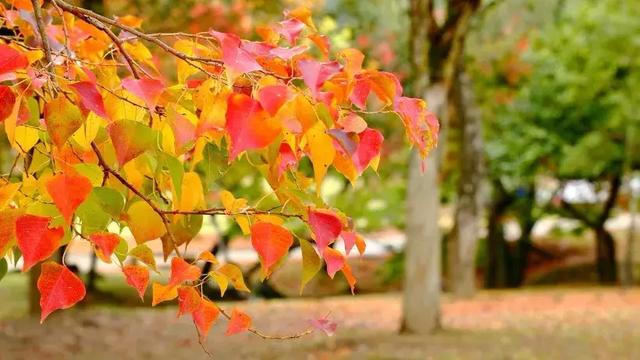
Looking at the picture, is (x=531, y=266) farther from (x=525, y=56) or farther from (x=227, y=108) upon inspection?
(x=227, y=108)

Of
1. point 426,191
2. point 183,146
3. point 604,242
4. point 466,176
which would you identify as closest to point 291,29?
point 183,146

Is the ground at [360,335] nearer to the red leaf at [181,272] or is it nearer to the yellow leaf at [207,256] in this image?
the yellow leaf at [207,256]

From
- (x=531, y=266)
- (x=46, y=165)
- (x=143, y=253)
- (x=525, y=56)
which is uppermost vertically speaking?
(x=525, y=56)

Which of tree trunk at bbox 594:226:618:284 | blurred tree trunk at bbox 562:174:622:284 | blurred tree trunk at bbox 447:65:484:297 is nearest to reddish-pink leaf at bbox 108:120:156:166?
blurred tree trunk at bbox 447:65:484:297

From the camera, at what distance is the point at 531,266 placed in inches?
997

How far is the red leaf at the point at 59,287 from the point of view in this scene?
1.76 metres

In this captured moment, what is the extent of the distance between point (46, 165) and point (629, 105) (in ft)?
52.5

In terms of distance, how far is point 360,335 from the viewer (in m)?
9.34

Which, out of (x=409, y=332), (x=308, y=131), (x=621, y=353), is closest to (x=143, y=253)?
(x=308, y=131)

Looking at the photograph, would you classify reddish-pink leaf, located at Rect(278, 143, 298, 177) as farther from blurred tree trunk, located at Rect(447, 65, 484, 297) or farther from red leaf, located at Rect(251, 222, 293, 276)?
blurred tree trunk, located at Rect(447, 65, 484, 297)

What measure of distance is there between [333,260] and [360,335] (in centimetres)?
761

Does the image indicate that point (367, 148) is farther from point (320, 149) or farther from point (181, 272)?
point (181, 272)

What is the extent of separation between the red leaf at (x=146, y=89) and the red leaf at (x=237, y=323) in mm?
585

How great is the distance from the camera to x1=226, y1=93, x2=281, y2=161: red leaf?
1.55 m
